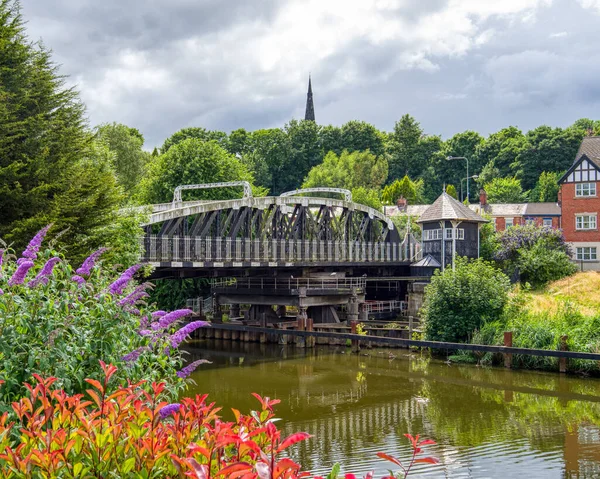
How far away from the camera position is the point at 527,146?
79812 mm

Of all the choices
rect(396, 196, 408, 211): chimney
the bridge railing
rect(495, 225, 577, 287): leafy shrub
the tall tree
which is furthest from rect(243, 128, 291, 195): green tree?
the tall tree

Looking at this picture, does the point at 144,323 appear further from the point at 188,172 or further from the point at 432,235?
the point at 188,172

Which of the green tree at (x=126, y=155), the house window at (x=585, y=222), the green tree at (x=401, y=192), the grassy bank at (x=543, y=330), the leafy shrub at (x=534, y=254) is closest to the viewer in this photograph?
the grassy bank at (x=543, y=330)

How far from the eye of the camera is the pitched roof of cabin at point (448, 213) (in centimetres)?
3948

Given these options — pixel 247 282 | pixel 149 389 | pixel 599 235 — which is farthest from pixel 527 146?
pixel 149 389

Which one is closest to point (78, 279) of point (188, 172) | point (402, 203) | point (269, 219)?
point (269, 219)

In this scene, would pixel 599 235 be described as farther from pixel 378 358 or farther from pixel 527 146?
pixel 527 146

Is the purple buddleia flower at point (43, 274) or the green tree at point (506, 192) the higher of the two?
the green tree at point (506, 192)

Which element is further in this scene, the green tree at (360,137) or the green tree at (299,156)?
the green tree at (360,137)

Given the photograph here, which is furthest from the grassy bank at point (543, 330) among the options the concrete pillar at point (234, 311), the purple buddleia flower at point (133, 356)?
the purple buddleia flower at point (133, 356)

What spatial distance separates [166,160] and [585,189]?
2861cm

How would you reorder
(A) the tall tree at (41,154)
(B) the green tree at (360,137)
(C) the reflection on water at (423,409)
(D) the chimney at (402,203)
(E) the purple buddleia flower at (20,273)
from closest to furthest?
(E) the purple buddleia flower at (20,273) < (C) the reflection on water at (423,409) < (A) the tall tree at (41,154) < (D) the chimney at (402,203) < (B) the green tree at (360,137)

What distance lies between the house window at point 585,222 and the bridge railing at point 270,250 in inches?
425

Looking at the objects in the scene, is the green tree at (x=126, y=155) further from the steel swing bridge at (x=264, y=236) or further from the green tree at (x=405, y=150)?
the green tree at (x=405, y=150)
